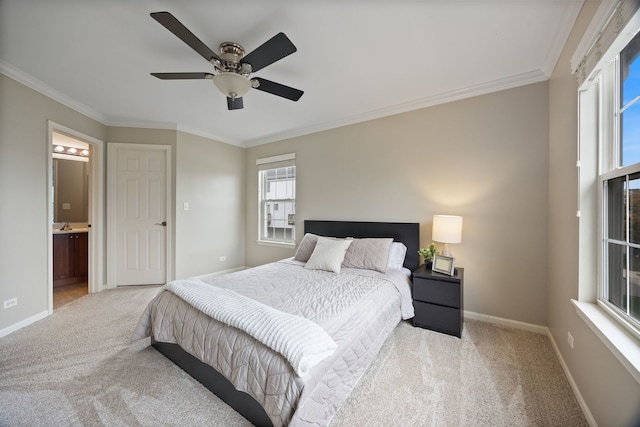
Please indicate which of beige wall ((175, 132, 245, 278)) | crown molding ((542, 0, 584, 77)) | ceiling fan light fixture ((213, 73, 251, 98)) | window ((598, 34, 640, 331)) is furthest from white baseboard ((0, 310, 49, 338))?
crown molding ((542, 0, 584, 77))

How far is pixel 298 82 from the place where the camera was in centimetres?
255

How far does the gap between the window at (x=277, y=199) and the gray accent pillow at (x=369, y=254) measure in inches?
→ 62.1

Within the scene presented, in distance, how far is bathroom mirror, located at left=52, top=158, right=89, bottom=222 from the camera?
170 inches

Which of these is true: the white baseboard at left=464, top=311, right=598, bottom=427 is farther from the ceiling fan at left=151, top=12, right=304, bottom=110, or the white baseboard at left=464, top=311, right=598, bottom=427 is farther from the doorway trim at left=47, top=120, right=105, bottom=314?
the doorway trim at left=47, top=120, right=105, bottom=314

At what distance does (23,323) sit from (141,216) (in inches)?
68.6

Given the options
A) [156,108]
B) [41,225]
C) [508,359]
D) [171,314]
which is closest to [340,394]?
[171,314]

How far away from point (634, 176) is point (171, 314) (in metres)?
2.97

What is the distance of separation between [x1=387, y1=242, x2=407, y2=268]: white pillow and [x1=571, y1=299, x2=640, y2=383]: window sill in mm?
1495

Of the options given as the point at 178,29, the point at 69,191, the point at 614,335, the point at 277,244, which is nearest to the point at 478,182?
the point at 614,335

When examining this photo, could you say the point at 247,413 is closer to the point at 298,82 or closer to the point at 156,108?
the point at 298,82

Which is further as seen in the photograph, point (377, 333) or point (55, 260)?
point (55, 260)

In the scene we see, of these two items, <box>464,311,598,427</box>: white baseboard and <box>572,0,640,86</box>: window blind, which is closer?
<box>572,0,640,86</box>: window blind

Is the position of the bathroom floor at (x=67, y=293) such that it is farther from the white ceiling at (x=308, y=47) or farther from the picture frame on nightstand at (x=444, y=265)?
the picture frame on nightstand at (x=444, y=265)

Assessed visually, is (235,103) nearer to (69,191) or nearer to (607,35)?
(607,35)
